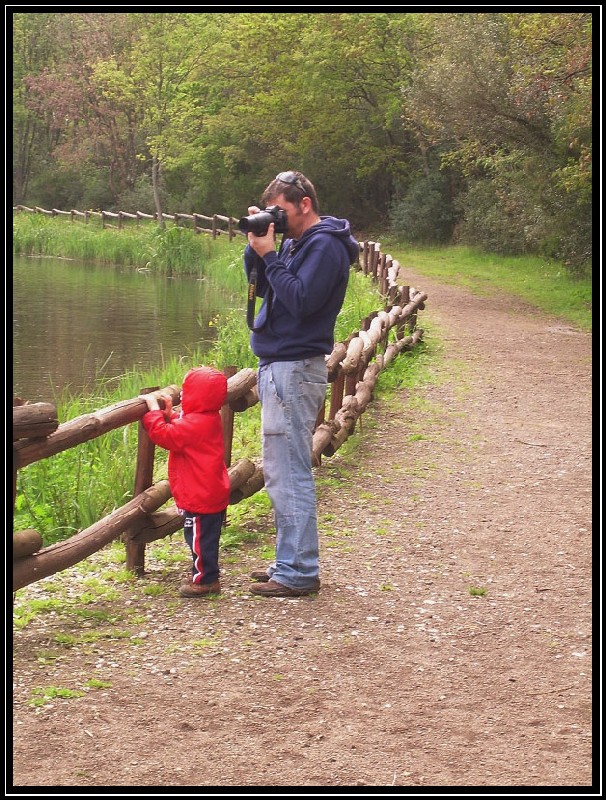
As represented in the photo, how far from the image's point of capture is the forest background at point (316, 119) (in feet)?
67.2

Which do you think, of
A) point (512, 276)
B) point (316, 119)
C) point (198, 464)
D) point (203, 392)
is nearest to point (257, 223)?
point (203, 392)

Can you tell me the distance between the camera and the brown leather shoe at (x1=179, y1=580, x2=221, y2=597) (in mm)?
5301

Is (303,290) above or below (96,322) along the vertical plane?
below

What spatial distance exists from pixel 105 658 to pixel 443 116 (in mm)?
20185

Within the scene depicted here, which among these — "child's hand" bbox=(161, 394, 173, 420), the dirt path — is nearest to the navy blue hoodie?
"child's hand" bbox=(161, 394, 173, 420)

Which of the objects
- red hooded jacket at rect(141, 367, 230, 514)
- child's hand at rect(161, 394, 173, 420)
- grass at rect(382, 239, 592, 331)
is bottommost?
red hooded jacket at rect(141, 367, 230, 514)

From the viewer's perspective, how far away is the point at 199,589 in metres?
5.30

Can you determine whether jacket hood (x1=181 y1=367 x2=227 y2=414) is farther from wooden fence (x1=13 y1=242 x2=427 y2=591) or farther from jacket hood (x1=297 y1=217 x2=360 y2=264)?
jacket hood (x1=297 y1=217 x2=360 y2=264)

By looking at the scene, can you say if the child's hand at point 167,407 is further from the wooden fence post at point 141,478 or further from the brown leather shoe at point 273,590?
the brown leather shoe at point 273,590

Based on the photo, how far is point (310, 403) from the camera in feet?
17.3

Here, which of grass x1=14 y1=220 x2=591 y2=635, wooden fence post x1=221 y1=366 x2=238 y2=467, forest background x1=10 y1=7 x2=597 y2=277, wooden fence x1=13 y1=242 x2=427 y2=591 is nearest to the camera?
wooden fence x1=13 y1=242 x2=427 y2=591

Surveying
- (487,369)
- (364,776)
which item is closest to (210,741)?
(364,776)

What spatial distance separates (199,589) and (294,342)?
1.31 metres

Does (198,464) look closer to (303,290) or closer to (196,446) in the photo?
(196,446)
